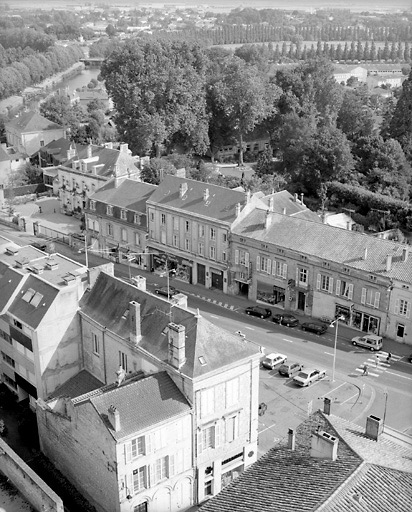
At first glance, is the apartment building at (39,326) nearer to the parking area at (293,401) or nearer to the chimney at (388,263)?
the parking area at (293,401)

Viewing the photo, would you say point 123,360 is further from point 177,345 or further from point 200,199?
point 200,199

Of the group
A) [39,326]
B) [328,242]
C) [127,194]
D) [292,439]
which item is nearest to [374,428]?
[292,439]

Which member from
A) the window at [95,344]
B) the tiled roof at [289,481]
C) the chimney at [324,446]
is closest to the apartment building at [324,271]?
the window at [95,344]

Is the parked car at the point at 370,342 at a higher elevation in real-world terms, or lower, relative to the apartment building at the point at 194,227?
lower

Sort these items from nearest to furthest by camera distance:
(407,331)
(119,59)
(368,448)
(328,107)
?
(368,448)
(407,331)
(119,59)
(328,107)

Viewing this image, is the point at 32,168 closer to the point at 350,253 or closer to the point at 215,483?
the point at 350,253

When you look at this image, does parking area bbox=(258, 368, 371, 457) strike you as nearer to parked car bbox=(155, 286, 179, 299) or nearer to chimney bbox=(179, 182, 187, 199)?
parked car bbox=(155, 286, 179, 299)

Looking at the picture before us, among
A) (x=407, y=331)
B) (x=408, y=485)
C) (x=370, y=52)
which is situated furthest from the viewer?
(x=370, y=52)

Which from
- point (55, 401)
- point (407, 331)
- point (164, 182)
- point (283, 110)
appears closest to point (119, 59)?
point (283, 110)
